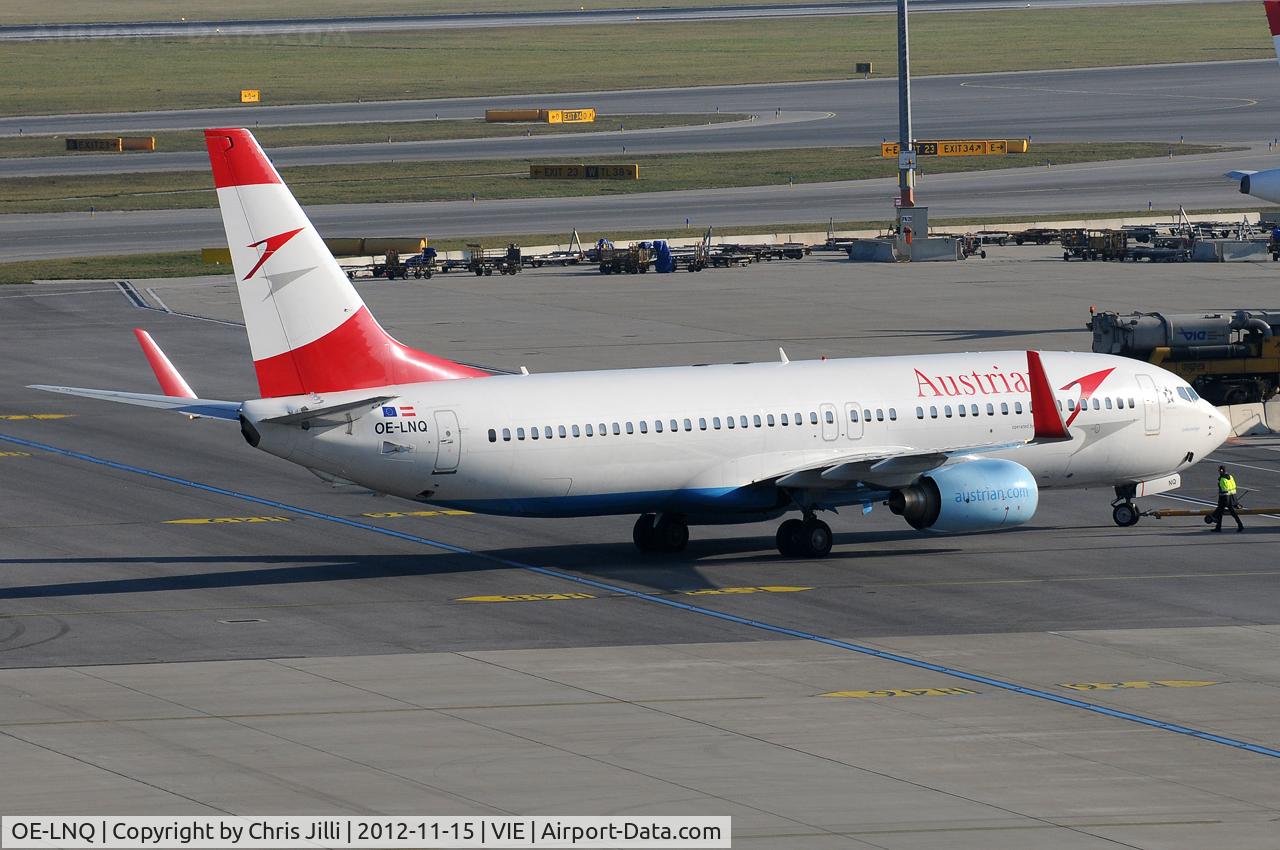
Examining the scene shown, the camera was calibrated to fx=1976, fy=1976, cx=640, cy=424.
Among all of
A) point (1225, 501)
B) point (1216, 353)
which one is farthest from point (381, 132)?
point (1225, 501)

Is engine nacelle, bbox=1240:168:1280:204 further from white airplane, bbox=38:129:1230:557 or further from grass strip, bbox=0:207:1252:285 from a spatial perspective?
grass strip, bbox=0:207:1252:285

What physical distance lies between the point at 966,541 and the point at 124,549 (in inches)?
814

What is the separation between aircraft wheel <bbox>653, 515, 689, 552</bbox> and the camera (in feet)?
154

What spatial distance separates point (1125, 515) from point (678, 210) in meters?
85.7

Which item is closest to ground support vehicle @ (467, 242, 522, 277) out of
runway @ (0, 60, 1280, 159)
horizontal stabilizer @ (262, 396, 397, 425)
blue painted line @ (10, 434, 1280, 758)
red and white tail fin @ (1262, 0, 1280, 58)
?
blue painted line @ (10, 434, 1280, 758)

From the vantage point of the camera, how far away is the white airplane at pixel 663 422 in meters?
42.1

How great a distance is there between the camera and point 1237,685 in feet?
113

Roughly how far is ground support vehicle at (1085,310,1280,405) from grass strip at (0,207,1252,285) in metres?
52.2

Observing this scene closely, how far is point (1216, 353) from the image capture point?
65500mm

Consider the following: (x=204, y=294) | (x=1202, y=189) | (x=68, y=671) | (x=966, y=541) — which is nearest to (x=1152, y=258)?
(x=1202, y=189)

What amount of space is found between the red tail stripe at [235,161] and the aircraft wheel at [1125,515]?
22628mm

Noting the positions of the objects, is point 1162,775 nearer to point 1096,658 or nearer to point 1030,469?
point 1096,658
